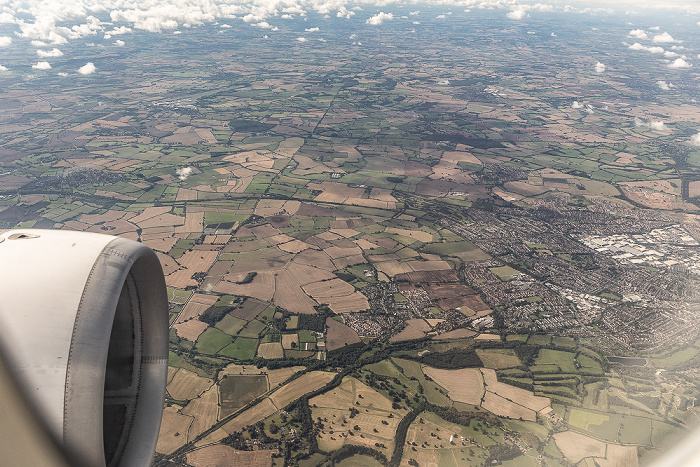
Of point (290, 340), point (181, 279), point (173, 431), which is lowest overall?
point (181, 279)

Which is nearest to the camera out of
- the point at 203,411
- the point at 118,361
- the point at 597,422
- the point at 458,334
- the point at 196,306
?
the point at 118,361

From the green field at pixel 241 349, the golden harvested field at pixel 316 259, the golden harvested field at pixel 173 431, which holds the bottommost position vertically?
the golden harvested field at pixel 316 259

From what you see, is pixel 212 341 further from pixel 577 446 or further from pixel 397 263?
pixel 577 446

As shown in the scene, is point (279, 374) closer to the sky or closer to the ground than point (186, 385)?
closer to the ground

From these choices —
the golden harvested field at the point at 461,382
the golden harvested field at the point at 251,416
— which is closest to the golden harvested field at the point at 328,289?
the golden harvested field at the point at 461,382

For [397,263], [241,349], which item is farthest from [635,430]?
[241,349]

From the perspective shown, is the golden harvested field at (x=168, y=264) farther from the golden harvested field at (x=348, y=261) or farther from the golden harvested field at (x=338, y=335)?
the golden harvested field at (x=338, y=335)

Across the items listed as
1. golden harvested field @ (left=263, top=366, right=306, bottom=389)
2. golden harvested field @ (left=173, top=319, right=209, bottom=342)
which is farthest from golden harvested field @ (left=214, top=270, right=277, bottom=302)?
golden harvested field @ (left=263, top=366, right=306, bottom=389)
